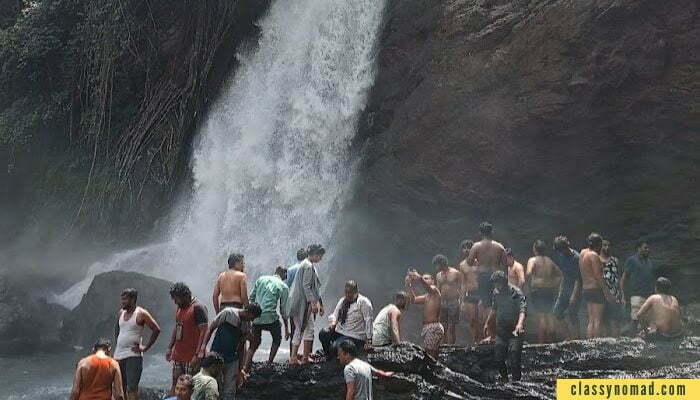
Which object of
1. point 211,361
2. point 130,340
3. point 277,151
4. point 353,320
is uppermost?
point 277,151

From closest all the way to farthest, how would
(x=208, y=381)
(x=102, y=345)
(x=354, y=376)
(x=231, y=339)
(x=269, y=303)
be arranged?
(x=208, y=381), (x=354, y=376), (x=102, y=345), (x=231, y=339), (x=269, y=303)

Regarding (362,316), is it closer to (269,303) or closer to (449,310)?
(269,303)

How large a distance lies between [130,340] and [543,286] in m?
5.24

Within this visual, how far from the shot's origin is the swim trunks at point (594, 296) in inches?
349

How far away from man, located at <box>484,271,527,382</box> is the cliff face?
18.9ft

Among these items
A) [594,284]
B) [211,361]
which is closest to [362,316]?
[211,361]

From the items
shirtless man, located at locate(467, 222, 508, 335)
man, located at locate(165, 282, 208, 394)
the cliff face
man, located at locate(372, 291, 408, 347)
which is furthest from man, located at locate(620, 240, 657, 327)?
man, located at locate(165, 282, 208, 394)

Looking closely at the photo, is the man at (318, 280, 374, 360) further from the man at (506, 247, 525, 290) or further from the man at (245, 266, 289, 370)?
the man at (506, 247, 525, 290)

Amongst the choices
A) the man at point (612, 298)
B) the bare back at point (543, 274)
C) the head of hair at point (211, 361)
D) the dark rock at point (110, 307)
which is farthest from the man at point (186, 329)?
the dark rock at point (110, 307)

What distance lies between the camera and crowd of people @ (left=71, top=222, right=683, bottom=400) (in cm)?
619

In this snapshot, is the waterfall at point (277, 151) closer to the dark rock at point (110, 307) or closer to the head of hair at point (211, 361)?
the dark rock at point (110, 307)

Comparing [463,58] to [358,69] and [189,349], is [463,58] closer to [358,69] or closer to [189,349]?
[358,69]

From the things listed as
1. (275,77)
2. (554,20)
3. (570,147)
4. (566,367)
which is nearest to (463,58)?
(554,20)

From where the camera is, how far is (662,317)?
7.84m
